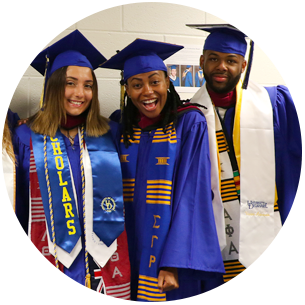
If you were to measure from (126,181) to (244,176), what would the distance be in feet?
2.35

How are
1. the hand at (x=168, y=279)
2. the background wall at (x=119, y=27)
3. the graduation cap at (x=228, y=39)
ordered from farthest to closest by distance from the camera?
the background wall at (x=119, y=27) → the graduation cap at (x=228, y=39) → the hand at (x=168, y=279)

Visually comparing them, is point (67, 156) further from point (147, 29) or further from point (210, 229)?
point (147, 29)

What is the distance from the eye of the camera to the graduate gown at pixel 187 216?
195 cm

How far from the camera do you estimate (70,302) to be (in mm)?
2021

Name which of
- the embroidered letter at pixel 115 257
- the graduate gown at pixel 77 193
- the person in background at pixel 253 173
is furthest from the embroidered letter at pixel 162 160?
the embroidered letter at pixel 115 257

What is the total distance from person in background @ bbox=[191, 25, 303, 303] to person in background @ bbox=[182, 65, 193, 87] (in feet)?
1.80

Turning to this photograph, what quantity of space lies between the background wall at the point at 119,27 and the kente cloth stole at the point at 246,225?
90 cm

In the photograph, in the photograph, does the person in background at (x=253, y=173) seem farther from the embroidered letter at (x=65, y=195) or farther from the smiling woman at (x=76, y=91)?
the embroidered letter at (x=65, y=195)

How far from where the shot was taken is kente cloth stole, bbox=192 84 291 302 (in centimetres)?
221

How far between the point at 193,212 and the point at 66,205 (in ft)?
2.30

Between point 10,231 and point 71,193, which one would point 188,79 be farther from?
point 10,231

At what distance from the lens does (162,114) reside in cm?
224

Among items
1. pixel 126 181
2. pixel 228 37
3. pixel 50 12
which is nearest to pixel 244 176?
pixel 126 181

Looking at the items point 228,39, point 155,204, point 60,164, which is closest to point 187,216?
point 155,204
